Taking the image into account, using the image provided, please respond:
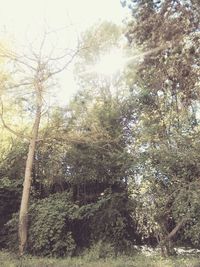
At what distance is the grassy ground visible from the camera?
11.9m

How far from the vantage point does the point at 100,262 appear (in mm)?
12430

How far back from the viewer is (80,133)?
1501 centimetres

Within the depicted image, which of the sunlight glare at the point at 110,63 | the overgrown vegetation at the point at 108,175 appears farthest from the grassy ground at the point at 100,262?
the sunlight glare at the point at 110,63

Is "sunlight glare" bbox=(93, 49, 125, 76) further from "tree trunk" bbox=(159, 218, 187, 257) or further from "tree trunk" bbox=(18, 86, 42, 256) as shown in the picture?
"tree trunk" bbox=(159, 218, 187, 257)

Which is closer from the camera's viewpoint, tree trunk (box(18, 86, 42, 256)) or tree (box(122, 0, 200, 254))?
tree (box(122, 0, 200, 254))

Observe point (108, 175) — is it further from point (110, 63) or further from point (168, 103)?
point (110, 63)

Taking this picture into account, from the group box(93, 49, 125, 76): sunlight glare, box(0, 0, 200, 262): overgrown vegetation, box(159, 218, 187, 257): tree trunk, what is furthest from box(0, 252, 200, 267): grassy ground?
box(93, 49, 125, 76): sunlight glare

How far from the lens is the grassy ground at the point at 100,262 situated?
11852 millimetres

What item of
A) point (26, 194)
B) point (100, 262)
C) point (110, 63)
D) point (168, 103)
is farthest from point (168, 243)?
point (110, 63)

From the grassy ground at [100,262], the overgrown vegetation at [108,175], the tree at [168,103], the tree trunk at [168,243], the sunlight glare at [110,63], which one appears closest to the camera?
the tree at [168,103]

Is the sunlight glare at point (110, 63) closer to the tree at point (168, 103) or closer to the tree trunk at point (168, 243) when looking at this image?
the tree at point (168, 103)

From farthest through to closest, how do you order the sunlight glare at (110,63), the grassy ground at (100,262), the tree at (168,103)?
1. the sunlight glare at (110,63)
2. the grassy ground at (100,262)
3. the tree at (168,103)

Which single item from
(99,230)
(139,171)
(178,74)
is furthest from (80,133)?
(178,74)

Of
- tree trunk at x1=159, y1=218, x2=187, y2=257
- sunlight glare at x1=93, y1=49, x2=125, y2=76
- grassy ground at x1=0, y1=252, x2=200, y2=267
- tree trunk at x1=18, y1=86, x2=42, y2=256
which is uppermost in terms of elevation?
sunlight glare at x1=93, y1=49, x2=125, y2=76
